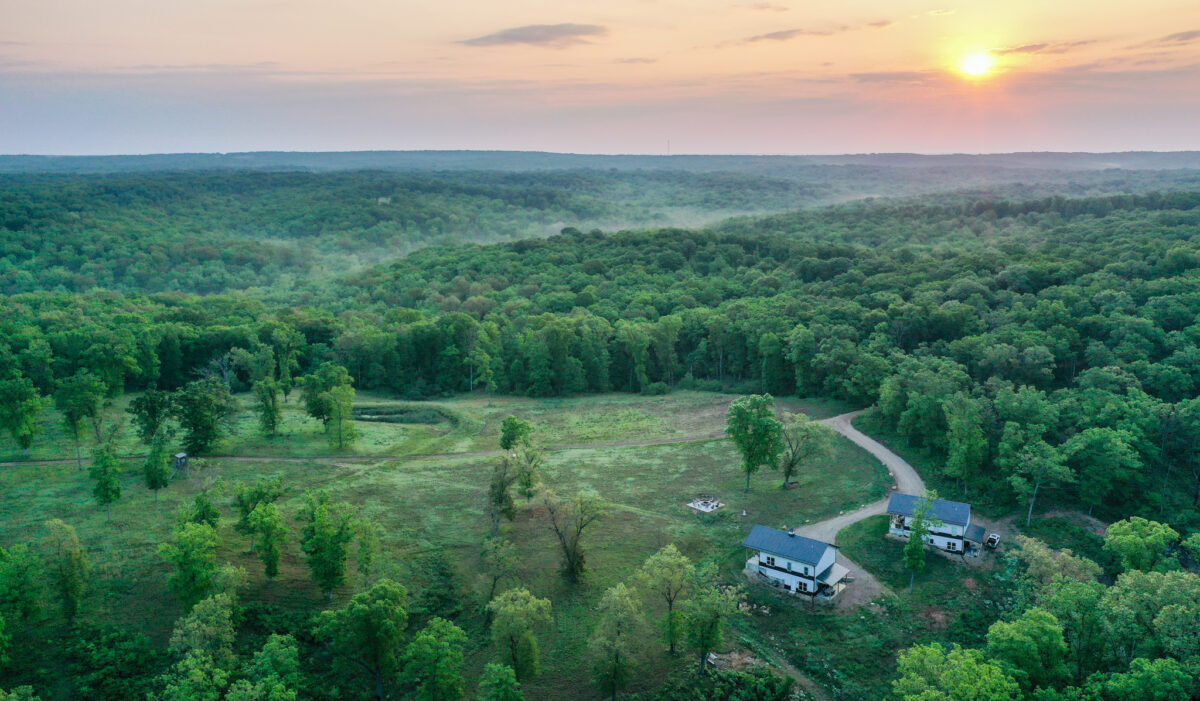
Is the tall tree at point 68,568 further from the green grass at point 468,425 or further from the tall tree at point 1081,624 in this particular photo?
the tall tree at point 1081,624

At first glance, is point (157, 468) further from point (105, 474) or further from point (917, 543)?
point (917, 543)

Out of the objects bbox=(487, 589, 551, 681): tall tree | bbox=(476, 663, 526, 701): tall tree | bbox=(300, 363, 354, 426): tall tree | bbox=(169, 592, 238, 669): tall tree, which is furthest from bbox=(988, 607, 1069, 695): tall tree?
bbox=(300, 363, 354, 426): tall tree

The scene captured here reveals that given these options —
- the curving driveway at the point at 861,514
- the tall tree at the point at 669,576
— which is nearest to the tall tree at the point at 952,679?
the curving driveway at the point at 861,514

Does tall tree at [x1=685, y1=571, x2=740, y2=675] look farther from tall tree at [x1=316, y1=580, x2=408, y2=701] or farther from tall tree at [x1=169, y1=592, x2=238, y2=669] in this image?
tall tree at [x1=169, y1=592, x2=238, y2=669]

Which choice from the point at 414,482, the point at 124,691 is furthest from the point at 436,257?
the point at 124,691

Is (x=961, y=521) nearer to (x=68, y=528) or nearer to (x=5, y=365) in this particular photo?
(x=68, y=528)

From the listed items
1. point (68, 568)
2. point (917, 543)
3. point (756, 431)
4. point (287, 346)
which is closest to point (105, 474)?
point (68, 568)
